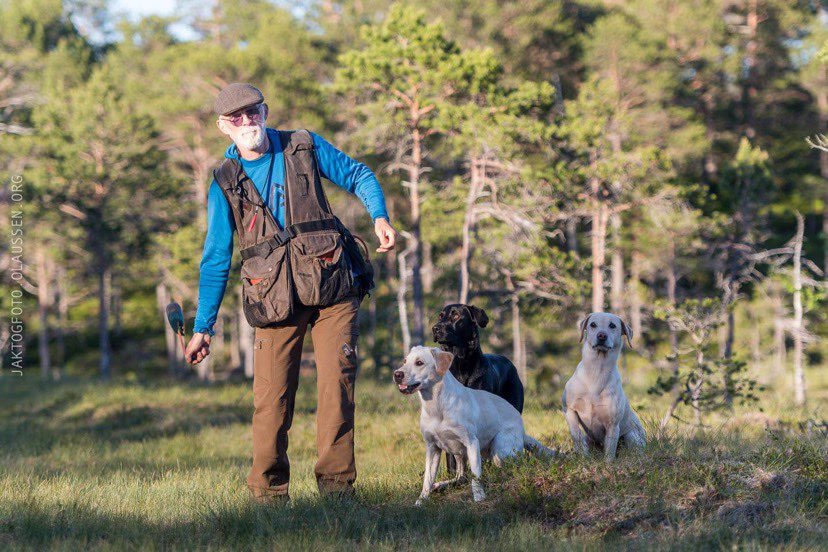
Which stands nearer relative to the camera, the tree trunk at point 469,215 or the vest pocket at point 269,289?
the vest pocket at point 269,289

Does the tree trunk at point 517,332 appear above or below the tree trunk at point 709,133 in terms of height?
below

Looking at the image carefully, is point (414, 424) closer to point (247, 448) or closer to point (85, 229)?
point (247, 448)

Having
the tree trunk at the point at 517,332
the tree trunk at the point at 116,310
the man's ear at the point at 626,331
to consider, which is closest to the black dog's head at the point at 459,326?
the man's ear at the point at 626,331

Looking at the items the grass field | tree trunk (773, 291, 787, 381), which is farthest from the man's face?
tree trunk (773, 291, 787, 381)

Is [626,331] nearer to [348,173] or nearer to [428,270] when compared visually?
[348,173]

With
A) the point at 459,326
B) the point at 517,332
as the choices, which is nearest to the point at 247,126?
the point at 459,326

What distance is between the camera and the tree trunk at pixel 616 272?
2603 centimetres

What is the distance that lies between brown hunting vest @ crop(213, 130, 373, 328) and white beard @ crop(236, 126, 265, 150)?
16 cm

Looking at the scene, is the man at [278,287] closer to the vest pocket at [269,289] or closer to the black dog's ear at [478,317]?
the vest pocket at [269,289]

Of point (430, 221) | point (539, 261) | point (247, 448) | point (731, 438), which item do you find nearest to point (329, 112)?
point (430, 221)

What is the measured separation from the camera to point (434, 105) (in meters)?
20.5

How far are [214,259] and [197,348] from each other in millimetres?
570

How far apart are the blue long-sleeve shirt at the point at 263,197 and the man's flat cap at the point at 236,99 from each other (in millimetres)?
332

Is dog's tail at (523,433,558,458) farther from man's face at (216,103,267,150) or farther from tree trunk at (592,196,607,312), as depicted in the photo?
tree trunk at (592,196,607,312)
